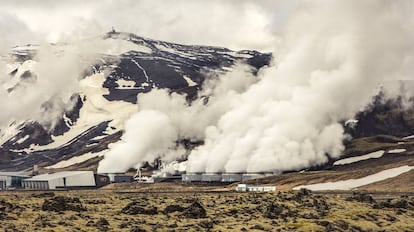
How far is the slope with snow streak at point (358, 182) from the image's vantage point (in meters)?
178

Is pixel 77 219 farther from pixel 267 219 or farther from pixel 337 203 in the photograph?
pixel 337 203

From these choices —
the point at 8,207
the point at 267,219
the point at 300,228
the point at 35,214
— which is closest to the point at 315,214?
the point at 267,219

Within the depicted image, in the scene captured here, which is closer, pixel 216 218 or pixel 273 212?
pixel 216 218

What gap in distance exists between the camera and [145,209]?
230 feet

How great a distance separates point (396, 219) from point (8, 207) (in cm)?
4225

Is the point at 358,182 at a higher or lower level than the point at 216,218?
higher

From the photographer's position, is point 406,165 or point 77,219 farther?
point 406,165

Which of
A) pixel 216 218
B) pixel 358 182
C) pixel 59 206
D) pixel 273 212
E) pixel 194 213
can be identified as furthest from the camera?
pixel 358 182

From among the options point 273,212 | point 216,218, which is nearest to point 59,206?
point 216,218

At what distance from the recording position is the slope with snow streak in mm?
177750

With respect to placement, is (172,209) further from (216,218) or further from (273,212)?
(273,212)

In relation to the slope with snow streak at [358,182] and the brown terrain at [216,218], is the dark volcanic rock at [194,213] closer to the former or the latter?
the brown terrain at [216,218]

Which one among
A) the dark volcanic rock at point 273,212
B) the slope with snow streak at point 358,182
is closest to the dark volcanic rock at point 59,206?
the dark volcanic rock at point 273,212

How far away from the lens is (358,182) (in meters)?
182
